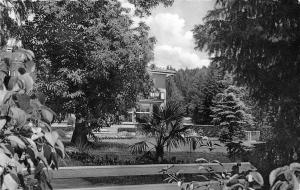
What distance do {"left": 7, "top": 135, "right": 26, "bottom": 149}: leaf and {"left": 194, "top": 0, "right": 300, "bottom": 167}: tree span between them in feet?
14.0

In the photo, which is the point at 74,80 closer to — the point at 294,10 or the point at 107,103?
the point at 107,103

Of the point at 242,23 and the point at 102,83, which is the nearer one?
the point at 242,23

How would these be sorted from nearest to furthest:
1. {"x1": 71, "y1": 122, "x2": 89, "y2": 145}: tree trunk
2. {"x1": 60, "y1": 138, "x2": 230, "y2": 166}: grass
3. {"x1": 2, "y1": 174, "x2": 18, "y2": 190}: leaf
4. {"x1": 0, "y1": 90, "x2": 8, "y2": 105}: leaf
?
{"x1": 2, "y1": 174, "x2": 18, "y2": 190}: leaf
{"x1": 0, "y1": 90, "x2": 8, "y2": 105}: leaf
{"x1": 60, "y1": 138, "x2": 230, "y2": 166}: grass
{"x1": 71, "y1": 122, "x2": 89, "y2": 145}: tree trunk

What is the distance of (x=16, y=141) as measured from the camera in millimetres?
1542

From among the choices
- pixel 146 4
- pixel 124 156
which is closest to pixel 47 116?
pixel 124 156

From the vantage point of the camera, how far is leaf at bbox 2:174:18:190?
145 centimetres

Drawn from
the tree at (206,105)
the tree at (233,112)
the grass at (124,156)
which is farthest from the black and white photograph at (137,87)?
the tree at (206,105)

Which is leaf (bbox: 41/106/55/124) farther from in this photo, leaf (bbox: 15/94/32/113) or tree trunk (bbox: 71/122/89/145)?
tree trunk (bbox: 71/122/89/145)

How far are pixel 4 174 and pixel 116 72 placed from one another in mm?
12474

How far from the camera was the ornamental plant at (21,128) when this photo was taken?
1.54 meters

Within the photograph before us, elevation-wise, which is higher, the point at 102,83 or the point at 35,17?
the point at 35,17

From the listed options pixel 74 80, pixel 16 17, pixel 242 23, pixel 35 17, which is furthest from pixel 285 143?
pixel 35 17

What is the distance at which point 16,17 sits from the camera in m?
8.14

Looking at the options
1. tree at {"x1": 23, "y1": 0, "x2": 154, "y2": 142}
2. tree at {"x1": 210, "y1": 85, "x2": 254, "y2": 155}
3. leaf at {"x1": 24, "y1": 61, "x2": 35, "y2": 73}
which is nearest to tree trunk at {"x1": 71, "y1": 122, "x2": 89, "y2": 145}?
tree at {"x1": 23, "y1": 0, "x2": 154, "y2": 142}
